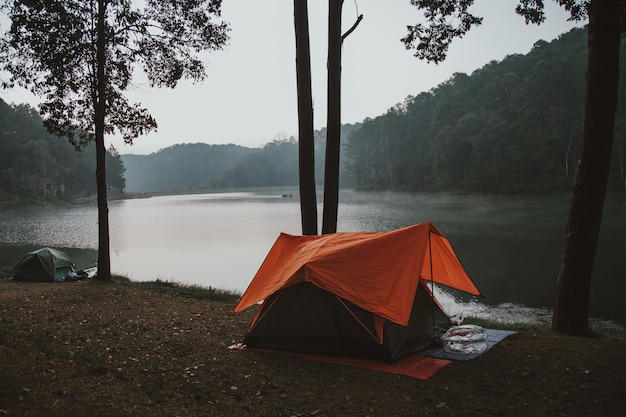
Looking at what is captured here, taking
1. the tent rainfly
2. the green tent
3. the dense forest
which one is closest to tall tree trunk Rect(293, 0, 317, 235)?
the tent rainfly

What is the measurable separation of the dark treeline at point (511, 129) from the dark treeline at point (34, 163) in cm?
4818

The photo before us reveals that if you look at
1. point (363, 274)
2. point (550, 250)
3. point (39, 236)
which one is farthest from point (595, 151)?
point (39, 236)

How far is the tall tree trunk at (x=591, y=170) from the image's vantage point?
5.58 m

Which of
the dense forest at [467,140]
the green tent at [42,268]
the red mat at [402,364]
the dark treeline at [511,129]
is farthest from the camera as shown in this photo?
the dense forest at [467,140]

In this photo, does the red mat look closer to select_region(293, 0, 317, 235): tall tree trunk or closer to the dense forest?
select_region(293, 0, 317, 235): tall tree trunk

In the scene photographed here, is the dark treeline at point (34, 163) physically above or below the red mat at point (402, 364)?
above

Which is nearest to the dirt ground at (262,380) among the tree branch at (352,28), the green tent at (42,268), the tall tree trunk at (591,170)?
the tall tree trunk at (591,170)

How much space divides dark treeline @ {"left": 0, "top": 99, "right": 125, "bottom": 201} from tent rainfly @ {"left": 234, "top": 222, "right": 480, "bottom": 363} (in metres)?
55.1

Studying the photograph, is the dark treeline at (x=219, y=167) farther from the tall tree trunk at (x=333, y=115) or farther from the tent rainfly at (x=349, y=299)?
the tent rainfly at (x=349, y=299)

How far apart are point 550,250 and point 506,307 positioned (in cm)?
782

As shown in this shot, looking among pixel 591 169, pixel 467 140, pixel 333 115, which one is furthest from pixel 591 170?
pixel 467 140

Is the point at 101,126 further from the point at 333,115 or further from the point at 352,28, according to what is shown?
the point at 352,28

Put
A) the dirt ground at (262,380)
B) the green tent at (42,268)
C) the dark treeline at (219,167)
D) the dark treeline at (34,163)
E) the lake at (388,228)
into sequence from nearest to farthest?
the dirt ground at (262,380) → the green tent at (42,268) → the lake at (388,228) → the dark treeline at (34,163) → the dark treeline at (219,167)

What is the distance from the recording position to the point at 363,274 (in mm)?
5070
